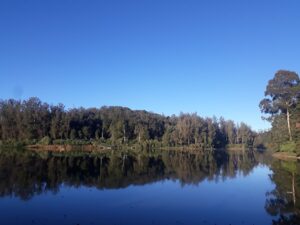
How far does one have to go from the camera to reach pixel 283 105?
2345 inches

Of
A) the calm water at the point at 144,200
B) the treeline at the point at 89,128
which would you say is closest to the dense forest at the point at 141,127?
the treeline at the point at 89,128

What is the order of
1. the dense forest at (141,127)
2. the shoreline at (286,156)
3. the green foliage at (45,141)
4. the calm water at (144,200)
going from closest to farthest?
the calm water at (144,200), the shoreline at (286,156), the dense forest at (141,127), the green foliage at (45,141)

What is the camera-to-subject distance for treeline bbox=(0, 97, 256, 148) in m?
91.3

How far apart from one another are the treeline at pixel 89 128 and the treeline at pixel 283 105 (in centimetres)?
4193

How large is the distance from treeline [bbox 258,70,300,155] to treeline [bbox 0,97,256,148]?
41.9 meters

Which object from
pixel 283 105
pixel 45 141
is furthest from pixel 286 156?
pixel 45 141

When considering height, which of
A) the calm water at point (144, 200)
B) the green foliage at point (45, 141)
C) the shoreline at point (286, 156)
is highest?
the green foliage at point (45, 141)

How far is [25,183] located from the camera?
24578mm

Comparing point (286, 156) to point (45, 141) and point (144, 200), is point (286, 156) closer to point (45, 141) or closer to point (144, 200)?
point (144, 200)

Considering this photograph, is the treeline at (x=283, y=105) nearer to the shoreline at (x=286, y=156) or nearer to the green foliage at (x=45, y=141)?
the shoreline at (x=286, y=156)

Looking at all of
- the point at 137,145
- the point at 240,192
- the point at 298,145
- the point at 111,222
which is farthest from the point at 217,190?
the point at 137,145

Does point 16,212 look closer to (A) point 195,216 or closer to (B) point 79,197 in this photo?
(B) point 79,197

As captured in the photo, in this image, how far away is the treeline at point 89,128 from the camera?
91.3 metres

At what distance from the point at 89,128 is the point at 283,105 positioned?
204 ft
